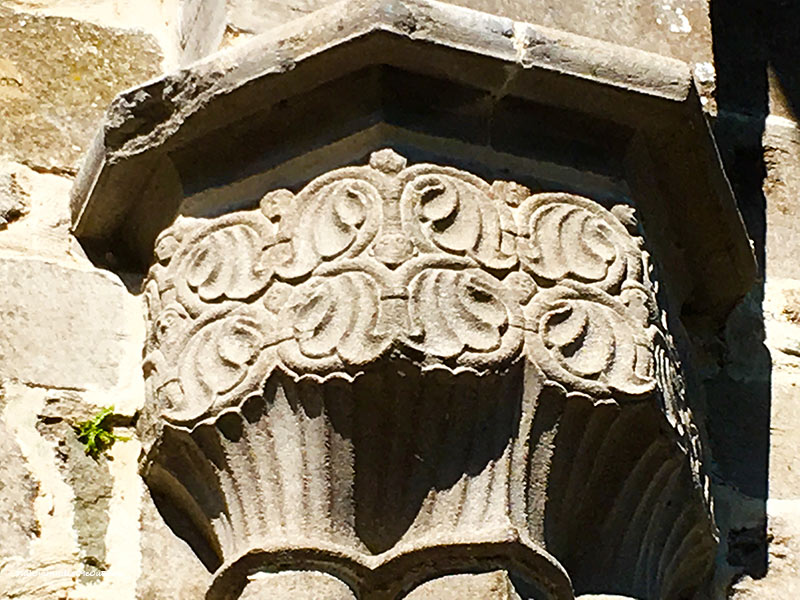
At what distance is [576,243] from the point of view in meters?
2.50

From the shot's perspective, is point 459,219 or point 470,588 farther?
point 459,219

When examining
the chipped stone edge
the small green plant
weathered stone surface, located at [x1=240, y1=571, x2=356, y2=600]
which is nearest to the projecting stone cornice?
the chipped stone edge

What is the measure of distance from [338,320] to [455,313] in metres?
0.13

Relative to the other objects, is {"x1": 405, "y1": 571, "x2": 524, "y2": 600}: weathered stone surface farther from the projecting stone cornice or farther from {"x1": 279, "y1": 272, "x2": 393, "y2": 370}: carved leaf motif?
the projecting stone cornice

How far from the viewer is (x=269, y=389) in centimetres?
236

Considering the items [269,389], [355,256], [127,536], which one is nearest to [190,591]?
[127,536]

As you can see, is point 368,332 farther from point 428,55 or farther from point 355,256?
point 428,55

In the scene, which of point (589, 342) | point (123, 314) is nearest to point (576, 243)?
point (589, 342)

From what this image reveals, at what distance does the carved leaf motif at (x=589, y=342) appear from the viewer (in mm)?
2383

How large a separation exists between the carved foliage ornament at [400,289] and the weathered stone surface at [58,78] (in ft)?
1.18

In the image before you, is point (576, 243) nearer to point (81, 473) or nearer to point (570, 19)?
point (570, 19)

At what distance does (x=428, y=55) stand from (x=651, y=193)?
384mm

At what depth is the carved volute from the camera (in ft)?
7.61

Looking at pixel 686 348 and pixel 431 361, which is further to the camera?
pixel 686 348
